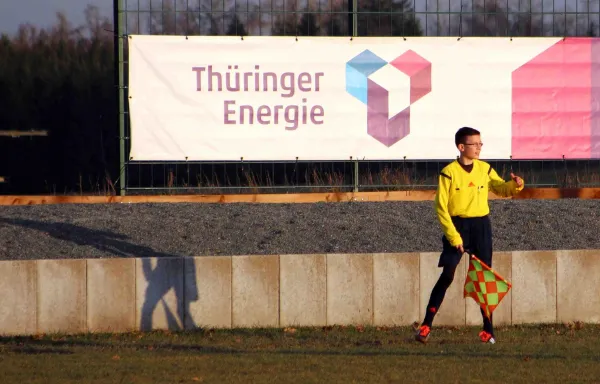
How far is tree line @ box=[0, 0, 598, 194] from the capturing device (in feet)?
56.2

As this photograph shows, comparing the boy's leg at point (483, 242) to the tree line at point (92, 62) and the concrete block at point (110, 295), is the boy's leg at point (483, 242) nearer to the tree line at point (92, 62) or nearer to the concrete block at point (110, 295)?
the concrete block at point (110, 295)

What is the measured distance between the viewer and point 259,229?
13938mm

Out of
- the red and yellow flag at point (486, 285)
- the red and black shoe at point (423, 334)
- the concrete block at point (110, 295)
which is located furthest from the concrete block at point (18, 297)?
the red and yellow flag at point (486, 285)

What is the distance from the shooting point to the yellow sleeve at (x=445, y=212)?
10258 millimetres

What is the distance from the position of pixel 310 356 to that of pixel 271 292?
2.12 m

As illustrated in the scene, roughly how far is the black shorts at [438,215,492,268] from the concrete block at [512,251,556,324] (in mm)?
1702

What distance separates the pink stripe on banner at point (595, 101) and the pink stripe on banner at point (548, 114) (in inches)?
3.0

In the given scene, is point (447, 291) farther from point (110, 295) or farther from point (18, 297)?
point (18, 297)

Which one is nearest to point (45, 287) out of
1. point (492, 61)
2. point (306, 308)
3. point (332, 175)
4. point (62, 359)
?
point (62, 359)

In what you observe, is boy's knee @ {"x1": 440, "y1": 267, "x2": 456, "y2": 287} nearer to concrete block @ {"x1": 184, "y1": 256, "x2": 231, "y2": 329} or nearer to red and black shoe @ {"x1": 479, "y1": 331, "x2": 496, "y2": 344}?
red and black shoe @ {"x1": 479, "y1": 331, "x2": 496, "y2": 344}

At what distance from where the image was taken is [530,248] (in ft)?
44.2

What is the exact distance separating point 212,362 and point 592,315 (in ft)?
15.8

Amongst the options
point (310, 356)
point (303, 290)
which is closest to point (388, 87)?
point (303, 290)

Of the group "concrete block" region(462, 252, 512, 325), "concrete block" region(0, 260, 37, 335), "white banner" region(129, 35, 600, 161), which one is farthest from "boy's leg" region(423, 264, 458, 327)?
"white banner" region(129, 35, 600, 161)
